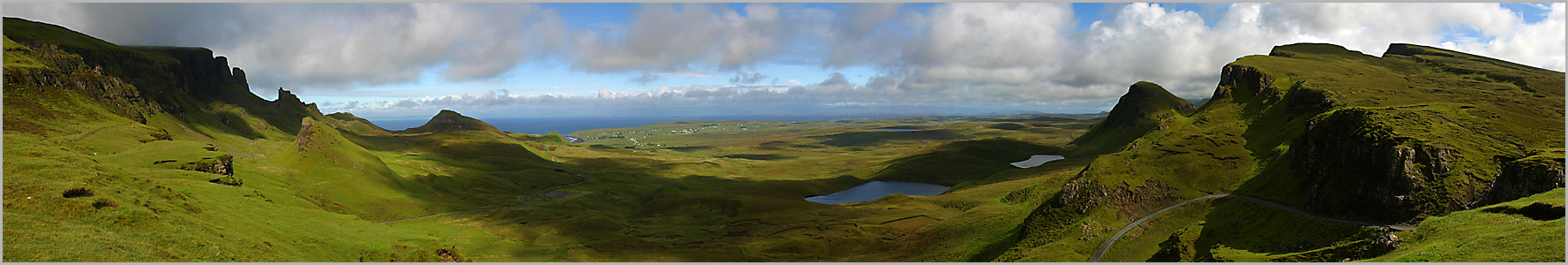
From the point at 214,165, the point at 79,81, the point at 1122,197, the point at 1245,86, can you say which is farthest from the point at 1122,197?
the point at 79,81

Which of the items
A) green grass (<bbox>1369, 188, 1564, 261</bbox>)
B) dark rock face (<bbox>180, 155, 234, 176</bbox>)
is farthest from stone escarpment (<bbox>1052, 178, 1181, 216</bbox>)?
dark rock face (<bbox>180, 155, 234, 176</bbox>)

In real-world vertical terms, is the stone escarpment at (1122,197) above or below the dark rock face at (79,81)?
below

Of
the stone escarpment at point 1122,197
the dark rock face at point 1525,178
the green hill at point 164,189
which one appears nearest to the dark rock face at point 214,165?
the green hill at point 164,189

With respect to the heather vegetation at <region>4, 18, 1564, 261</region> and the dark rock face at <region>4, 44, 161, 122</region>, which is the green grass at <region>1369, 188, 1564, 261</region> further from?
the dark rock face at <region>4, 44, 161, 122</region>

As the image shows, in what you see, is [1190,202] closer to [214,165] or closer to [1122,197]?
[1122,197]

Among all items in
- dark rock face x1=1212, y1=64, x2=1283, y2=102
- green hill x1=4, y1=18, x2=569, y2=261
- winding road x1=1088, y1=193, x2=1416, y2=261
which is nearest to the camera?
green hill x1=4, y1=18, x2=569, y2=261

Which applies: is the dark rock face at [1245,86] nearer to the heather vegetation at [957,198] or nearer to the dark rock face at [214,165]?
the heather vegetation at [957,198]

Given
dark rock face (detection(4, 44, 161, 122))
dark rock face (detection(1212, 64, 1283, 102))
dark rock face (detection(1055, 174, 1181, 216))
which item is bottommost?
dark rock face (detection(1055, 174, 1181, 216))
